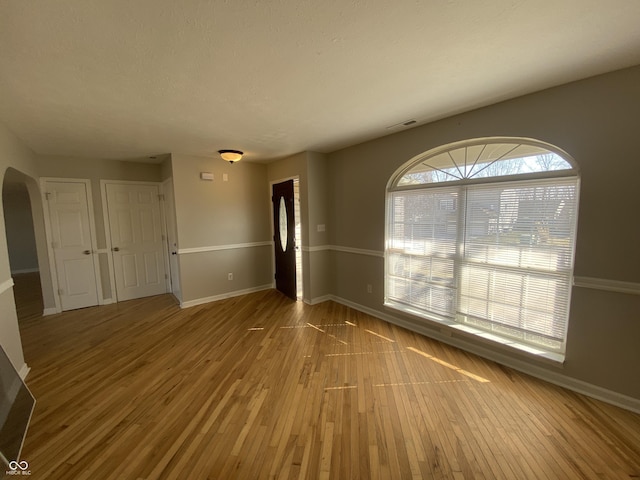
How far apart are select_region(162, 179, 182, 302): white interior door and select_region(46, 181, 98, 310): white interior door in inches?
44.5

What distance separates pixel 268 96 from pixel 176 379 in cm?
264

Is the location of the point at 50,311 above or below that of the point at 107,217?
below

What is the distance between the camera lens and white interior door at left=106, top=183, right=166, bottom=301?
179 inches

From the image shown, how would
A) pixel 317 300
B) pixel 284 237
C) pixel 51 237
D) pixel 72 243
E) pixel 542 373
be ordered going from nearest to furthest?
pixel 542 373 < pixel 51 237 < pixel 72 243 < pixel 317 300 < pixel 284 237

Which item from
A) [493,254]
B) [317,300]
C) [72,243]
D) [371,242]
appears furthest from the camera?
[317,300]

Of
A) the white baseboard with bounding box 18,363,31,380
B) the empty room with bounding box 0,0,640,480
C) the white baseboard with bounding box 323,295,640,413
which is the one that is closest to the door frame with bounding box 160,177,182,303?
the empty room with bounding box 0,0,640,480

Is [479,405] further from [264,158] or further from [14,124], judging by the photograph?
[14,124]

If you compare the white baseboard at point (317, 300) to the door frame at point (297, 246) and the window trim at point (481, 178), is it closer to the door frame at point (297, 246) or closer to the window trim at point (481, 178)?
the door frame at point (297, 246)

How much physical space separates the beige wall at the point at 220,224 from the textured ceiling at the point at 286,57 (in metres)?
1.54

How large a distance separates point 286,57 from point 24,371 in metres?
3.62

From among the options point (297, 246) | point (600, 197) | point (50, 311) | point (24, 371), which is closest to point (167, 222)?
point (50, 311)

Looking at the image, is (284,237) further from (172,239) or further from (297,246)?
(172,239)

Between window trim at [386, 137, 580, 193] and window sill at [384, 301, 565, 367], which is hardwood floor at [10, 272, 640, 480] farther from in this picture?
window trim at [386, 137, 580, 193]

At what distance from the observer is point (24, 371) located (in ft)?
8.14
